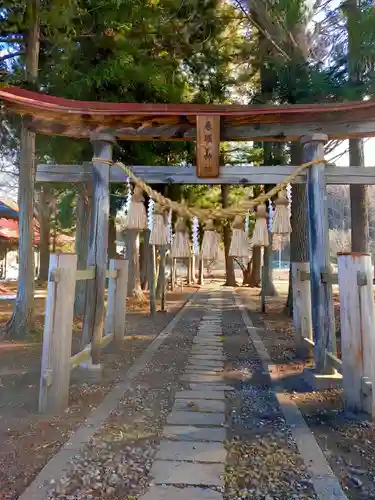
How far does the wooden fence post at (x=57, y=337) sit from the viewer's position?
4230 mm

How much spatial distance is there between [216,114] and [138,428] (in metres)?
3.44

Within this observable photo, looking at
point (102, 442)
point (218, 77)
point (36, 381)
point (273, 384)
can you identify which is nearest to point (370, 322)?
point (273, 384)

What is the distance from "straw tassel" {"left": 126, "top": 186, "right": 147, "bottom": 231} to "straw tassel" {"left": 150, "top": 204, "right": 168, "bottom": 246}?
0.14m

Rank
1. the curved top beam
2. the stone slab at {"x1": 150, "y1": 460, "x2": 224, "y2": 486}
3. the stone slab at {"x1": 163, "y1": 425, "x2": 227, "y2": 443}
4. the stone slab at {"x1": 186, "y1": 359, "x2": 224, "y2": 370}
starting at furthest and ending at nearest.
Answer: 1. the stone slab at {"x1": 186, "y1": 359, "x2": 224, "y2": 370}
2. the curved top beam
3. the stone slab at {"x1": 163, "y1": 425, "x2": 227, "y2": 443}
4. the stone slab at {"x1": 150, "y1": 460, "x2": 224, "y2": 486}

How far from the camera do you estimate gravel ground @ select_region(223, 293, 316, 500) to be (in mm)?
2816

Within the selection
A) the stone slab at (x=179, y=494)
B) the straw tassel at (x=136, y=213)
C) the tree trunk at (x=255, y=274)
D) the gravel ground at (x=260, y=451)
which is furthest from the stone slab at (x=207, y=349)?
the tree trunk at (x=255, y=274)

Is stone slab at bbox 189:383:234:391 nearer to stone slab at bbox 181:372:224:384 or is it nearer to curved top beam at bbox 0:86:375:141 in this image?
stone slab at bbox 181:372:224:384

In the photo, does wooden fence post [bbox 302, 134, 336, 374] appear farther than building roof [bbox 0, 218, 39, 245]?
No

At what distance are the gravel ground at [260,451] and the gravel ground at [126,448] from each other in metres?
0.63

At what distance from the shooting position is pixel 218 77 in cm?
1115

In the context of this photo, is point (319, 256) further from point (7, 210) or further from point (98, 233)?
point (7, 210)

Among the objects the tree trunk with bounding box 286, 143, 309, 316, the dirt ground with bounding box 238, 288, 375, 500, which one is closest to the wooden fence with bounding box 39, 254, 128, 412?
the dirt ground with bounding box 238, 288, 375, 500

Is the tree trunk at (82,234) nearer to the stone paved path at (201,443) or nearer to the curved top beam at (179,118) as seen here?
the stone paved path at (201,443)

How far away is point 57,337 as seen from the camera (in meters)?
4.29
